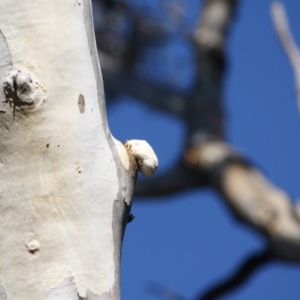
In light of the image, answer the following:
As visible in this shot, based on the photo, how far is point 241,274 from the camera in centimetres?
307

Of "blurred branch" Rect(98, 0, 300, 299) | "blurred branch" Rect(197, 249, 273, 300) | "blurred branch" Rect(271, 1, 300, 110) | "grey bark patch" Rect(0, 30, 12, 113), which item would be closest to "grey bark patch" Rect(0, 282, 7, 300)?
"grey bark patch" Rect(0, 30, 12, 113)

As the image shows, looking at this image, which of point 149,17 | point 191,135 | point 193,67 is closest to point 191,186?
point 191,135

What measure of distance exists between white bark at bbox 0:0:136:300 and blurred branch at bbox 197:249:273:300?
240cm

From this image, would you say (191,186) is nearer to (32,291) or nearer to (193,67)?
(193,67)

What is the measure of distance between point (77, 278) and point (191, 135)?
9.27 feet

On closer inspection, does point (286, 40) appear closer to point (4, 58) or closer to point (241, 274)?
point (4, 58)

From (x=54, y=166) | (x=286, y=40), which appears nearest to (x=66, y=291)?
(x=54, y=166)

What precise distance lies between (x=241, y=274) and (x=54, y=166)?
2.48 metres

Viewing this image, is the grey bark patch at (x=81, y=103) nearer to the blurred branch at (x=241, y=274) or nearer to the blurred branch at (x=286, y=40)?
the blurred branch at (x=286, y=40)

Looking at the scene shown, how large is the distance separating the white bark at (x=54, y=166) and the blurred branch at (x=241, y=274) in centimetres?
240

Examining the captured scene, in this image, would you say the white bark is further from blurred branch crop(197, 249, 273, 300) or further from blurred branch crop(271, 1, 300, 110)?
blurred branch crop(197, 249, 273, 300)

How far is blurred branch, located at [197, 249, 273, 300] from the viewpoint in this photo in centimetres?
306

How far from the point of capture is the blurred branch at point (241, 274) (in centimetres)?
306

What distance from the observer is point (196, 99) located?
11.7ft
